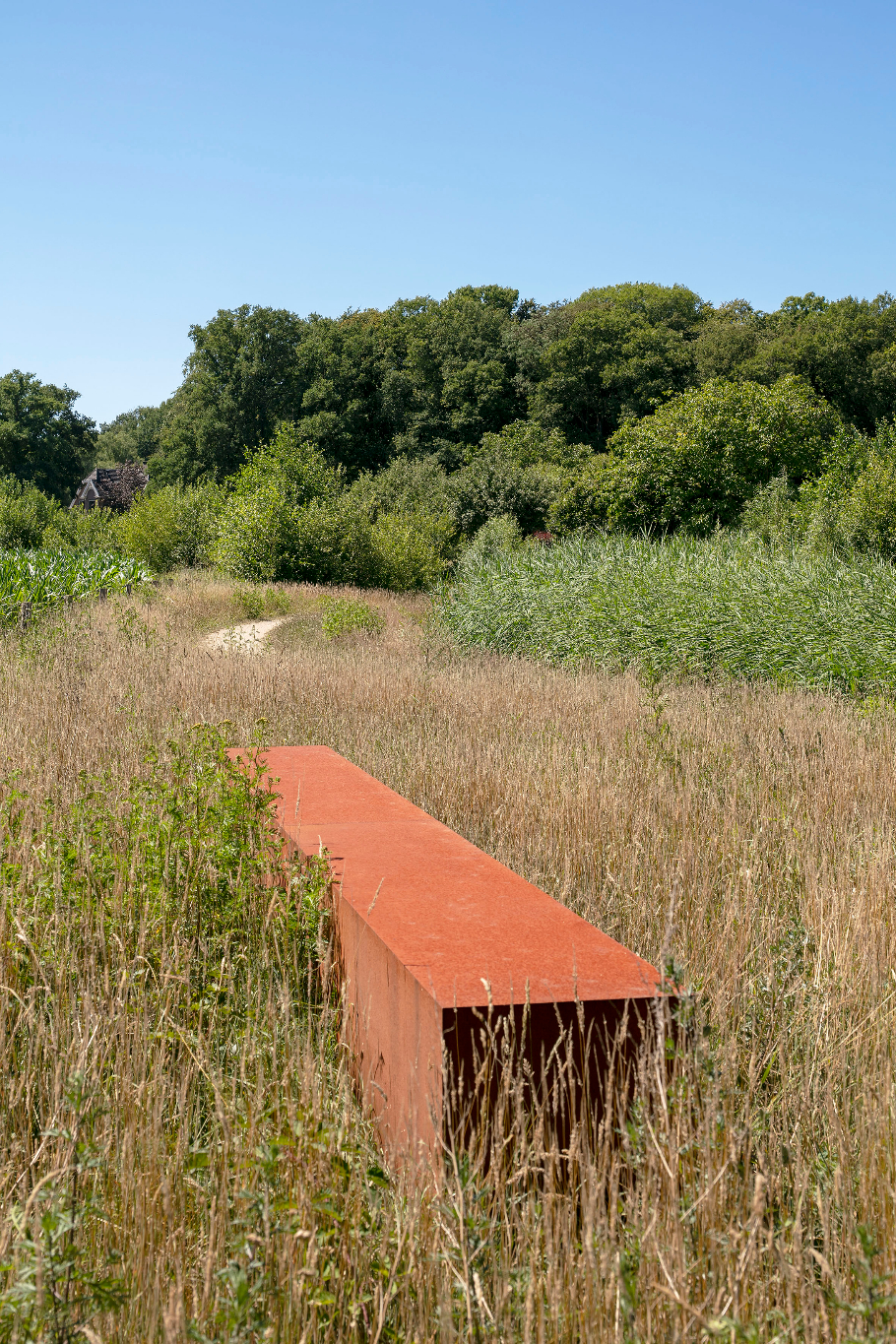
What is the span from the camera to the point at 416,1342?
174 cm

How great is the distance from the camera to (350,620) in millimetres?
16953

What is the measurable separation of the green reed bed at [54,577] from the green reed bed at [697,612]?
6.45 meters

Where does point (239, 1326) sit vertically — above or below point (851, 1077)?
above

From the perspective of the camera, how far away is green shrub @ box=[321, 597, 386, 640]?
1634cm

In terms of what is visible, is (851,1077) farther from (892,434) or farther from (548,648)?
(892,434)

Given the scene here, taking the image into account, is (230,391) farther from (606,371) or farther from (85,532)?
(606,371)

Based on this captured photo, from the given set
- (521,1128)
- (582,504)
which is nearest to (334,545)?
(582,504)

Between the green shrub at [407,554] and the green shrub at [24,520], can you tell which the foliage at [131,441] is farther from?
the green shrub at [407,554]

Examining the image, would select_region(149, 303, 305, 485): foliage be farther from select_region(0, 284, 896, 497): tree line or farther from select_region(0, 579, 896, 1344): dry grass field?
select_region(0, 579, 896, 1344): dry grass field

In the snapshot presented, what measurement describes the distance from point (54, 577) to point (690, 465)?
64.4ft

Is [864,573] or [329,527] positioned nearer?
[864,573]

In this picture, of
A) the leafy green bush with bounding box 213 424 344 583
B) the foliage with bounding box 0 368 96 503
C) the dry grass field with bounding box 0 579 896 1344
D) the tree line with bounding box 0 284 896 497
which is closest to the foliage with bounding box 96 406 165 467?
the foliage with bounding box 0 368 96 503

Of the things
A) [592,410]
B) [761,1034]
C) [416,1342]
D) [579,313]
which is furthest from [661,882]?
[579,313]

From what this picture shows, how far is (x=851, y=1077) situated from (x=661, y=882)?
1.55 metres
